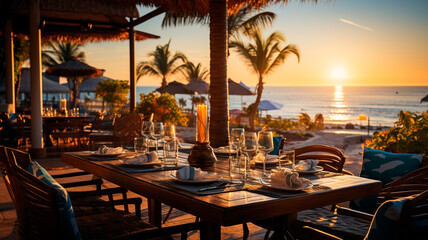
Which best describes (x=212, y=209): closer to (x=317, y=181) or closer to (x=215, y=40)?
(x=317, y=181)

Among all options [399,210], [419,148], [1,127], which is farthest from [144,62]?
[399,210]

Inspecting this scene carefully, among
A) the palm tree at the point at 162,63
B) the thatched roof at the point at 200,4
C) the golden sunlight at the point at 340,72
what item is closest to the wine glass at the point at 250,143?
the thatched roof at the point at 200,4

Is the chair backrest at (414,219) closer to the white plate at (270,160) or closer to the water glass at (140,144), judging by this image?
the white plate at (270,160)

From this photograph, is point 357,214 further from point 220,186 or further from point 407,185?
point 220,186

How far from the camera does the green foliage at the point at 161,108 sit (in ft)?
28.5

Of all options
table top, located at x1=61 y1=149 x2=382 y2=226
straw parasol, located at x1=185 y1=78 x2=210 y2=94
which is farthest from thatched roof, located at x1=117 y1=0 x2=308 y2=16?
straw parasol, located at x1=185 y1=78 x2=210 y2=94

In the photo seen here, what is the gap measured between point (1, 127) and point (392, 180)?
7.80 meters

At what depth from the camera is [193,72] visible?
85.3 feet

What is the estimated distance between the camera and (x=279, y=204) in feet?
5.85

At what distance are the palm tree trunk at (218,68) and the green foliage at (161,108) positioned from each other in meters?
3.68

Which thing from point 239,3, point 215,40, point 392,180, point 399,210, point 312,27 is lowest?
point 392,180

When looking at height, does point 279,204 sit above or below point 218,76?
below

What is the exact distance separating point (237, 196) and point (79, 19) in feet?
28.3

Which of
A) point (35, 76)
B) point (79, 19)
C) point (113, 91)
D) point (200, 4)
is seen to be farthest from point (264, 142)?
point (113, 91)
